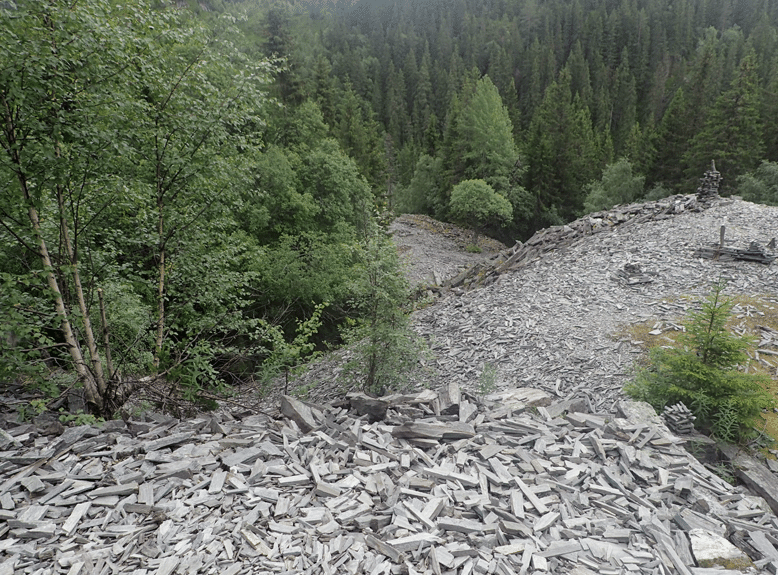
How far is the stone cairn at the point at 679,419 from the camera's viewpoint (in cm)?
640

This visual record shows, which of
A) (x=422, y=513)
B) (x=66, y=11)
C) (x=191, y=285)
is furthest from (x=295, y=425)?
(x=66, y=11)

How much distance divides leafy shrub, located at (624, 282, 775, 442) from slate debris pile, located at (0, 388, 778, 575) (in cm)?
114

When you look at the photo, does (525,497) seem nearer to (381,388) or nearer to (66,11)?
(381,388)

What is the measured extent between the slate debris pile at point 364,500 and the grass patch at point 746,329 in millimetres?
5561

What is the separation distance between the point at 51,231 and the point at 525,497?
6.88 meters

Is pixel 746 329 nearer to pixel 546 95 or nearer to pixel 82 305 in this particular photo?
pixel 82 305

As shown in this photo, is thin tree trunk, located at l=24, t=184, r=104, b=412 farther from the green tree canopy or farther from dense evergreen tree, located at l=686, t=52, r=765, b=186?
dense evergreen tree, located at l=686, t=52, r=765, b=186

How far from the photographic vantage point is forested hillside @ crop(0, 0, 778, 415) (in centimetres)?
474

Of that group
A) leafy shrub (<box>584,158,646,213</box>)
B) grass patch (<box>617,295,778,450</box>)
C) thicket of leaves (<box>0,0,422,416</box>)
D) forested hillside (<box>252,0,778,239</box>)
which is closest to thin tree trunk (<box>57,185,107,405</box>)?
thicket of leaves (<box>0,0,422,416</box>)

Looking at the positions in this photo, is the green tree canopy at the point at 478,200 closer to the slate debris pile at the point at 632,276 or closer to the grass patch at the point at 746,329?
the slate debris pile at the point at 632,276

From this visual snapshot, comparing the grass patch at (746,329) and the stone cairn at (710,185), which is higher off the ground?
the stone cairn at (710,185)

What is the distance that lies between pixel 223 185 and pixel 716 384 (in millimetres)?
8322

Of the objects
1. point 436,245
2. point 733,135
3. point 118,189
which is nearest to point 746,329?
point 118,189

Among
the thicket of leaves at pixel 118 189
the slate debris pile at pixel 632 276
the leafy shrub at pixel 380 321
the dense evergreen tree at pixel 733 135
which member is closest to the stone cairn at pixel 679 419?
the leafy shrub at pixel 380 321
